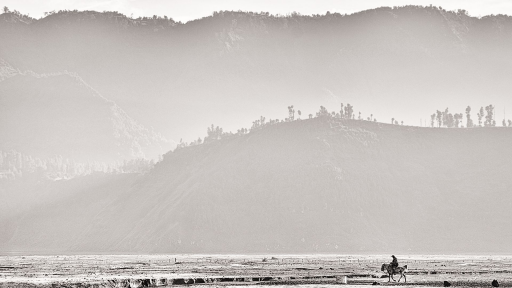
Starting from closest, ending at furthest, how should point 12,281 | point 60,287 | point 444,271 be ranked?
point 60,287 → point 12,281 → point 444,271

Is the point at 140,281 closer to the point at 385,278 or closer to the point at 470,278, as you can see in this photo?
the point at 385,278

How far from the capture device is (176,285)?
9138 centimetres

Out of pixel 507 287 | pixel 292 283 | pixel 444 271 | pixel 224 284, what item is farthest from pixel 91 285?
pixel 444 271

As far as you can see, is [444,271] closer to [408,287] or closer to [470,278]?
[470,278]

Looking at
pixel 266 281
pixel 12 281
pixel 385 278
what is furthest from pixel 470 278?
pixel 12 281

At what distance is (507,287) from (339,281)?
17871 millimetres

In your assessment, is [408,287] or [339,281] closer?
[408,287]

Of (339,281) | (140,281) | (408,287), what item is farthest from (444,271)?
(140,281)

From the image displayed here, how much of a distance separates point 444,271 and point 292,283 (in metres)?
32.1

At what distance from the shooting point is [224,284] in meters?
91.5

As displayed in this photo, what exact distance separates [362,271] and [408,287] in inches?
1288

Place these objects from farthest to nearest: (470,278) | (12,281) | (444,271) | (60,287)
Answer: (444,271) < (470,278) < (12,281) < (60,287)

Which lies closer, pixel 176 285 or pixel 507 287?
pixel 507 287

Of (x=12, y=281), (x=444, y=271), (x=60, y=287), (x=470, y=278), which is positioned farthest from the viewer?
(x=444, y=271)
